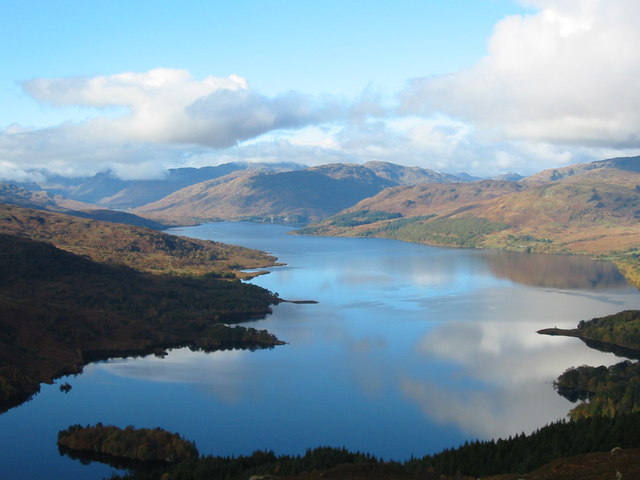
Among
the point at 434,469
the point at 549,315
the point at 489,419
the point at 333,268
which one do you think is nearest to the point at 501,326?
the point at 549,315

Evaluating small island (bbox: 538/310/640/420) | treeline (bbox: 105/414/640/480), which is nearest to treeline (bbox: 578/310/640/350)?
small island (bbox: 538/310/640/420)

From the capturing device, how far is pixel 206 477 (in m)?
41.2

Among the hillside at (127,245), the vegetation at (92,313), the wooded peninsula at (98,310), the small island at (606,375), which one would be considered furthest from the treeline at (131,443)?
the hillside at (127,245)

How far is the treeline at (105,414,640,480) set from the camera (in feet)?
130

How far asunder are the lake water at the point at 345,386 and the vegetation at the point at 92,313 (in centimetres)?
406

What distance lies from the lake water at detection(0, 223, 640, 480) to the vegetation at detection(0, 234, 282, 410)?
4.06 meters

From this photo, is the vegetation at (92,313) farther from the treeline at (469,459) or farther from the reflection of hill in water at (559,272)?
the reflection of hill in water at (559,272)

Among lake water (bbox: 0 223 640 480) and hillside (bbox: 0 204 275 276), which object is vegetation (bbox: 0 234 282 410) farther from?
hillside (bbox: 0 204 275 276)

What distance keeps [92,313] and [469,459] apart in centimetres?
6223

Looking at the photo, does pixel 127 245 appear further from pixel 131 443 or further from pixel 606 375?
pixel 606 375

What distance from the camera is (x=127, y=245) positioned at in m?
156

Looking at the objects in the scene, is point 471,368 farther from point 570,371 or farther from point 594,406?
point 594,406

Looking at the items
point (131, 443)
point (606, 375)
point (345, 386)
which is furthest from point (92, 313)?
point (606, 375)

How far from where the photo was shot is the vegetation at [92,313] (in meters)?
72.7
